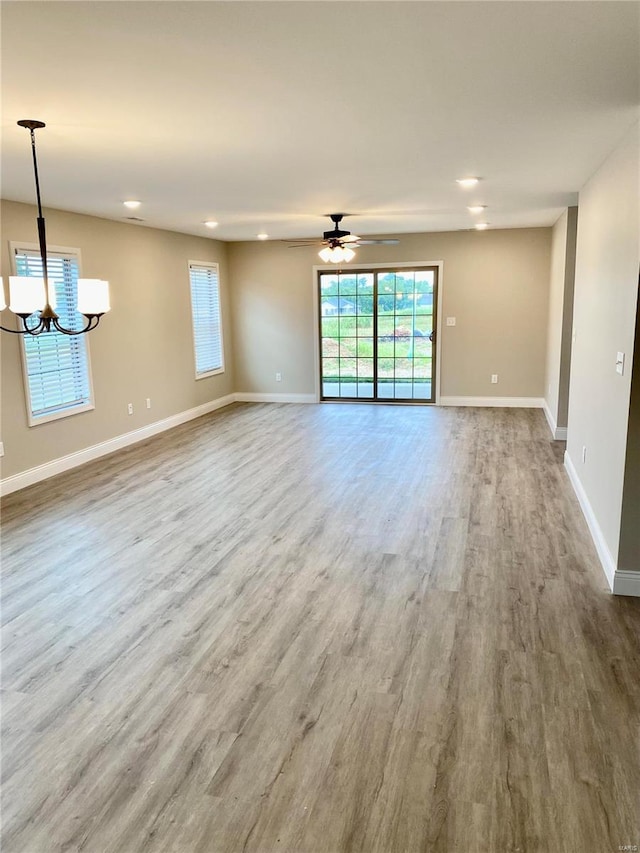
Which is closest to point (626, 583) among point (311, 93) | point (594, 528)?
point (594, 528)

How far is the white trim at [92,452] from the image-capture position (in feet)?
17.0

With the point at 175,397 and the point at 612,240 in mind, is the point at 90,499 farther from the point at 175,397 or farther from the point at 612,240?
the point at 612,240

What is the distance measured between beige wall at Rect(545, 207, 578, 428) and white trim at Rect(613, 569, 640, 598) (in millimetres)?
3441

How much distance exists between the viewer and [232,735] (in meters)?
2.22

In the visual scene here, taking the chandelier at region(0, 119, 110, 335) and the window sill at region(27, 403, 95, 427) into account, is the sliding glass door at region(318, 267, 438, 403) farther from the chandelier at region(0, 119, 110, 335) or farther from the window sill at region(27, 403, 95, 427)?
the chandelier at region(0, 119, 110, 335)

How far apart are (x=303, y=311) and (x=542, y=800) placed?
773cm

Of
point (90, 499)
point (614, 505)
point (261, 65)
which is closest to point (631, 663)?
point (614, 505)

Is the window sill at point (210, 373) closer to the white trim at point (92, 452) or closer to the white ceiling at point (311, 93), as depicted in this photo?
the white trim at point (92, 452)

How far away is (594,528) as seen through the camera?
3.87 m

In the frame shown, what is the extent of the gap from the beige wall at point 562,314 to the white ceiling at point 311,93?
1417 millimetres

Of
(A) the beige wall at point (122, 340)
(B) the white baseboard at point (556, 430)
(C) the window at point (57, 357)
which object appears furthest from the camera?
(B) the white baseboard at point (556, 430)

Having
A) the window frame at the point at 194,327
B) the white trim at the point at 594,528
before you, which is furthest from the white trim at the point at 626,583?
the window frame at the point at 194,327

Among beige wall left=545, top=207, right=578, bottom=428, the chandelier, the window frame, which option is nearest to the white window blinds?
the chandelier

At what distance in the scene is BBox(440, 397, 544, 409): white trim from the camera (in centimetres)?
844
